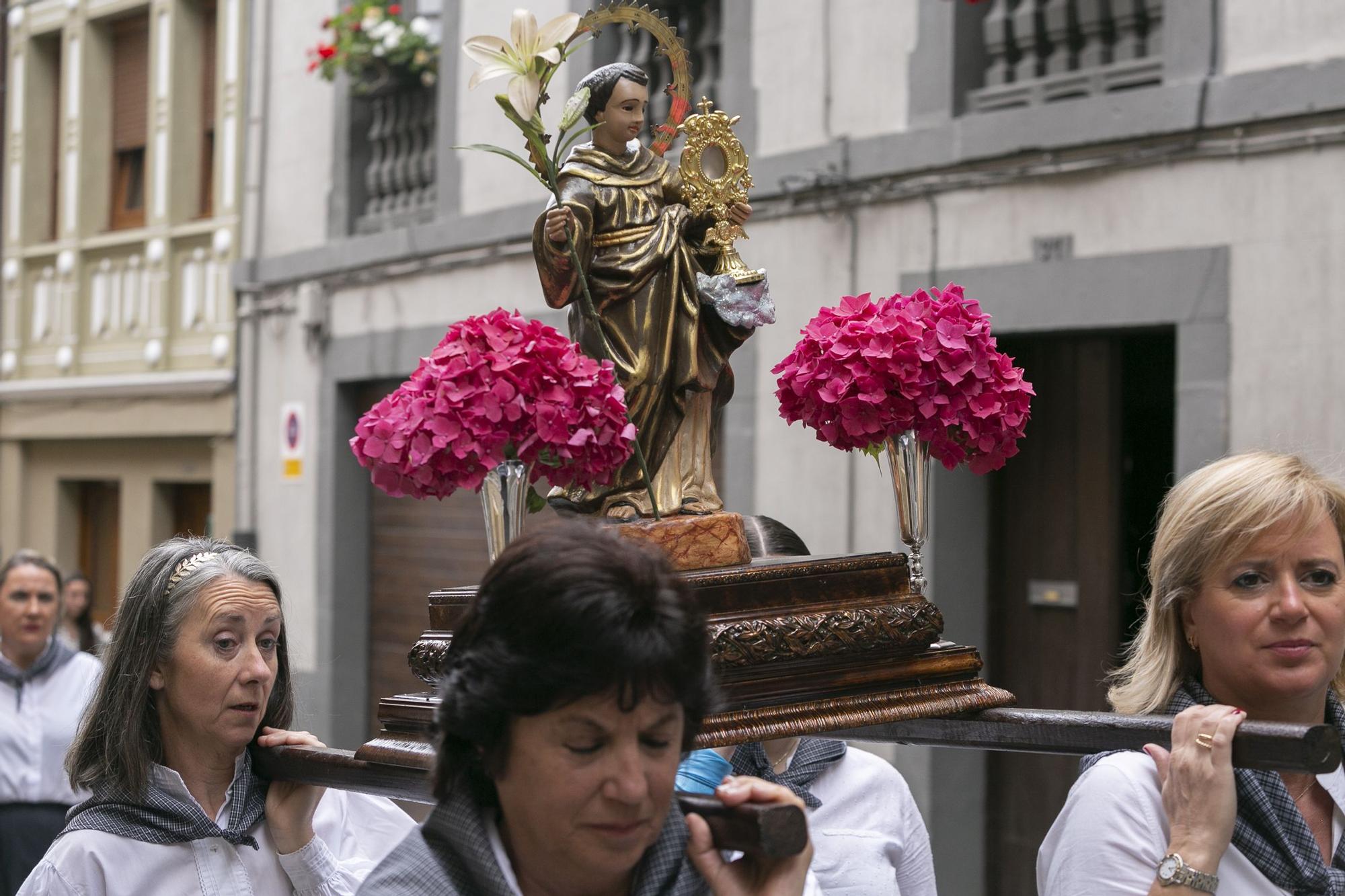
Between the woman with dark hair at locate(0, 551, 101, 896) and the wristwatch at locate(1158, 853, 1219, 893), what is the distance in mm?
4493

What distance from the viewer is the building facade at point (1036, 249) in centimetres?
655

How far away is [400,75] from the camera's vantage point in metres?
11.5

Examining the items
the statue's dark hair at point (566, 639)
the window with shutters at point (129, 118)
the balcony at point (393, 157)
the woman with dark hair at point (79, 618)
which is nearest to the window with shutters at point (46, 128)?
the window with shutters at point (129, 118)

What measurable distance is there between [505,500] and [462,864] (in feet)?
3.11

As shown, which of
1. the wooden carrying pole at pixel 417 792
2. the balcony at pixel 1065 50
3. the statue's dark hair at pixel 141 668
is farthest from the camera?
the balcony at pixel 1065 50

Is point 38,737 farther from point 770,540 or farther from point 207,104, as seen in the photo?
point 207,104

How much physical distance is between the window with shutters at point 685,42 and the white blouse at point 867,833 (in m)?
5.78

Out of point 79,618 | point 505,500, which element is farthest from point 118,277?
point 505,500

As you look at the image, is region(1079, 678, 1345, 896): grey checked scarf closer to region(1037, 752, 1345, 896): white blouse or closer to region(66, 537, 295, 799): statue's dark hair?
region(1037, 752, 1345, 896): white blouse

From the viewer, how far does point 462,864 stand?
1940 mm

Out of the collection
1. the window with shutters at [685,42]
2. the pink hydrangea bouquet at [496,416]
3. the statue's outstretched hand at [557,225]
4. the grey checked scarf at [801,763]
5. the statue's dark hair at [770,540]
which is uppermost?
the window with shutters at [685,42]

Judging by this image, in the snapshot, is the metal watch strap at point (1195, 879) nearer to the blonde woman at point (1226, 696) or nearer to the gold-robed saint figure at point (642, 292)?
the blonde woman at point (1226, 696)

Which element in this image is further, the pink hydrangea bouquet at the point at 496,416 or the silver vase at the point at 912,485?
the silver vase at the point at 912,485

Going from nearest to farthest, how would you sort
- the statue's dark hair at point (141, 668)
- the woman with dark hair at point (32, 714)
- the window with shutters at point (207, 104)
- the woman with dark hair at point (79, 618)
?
the statue's dark hair at point (141, 668), the woman with dark hair at point (32, 714), the woman with dark hair at point (79, 618), the window with shutters at point (207, 104)
